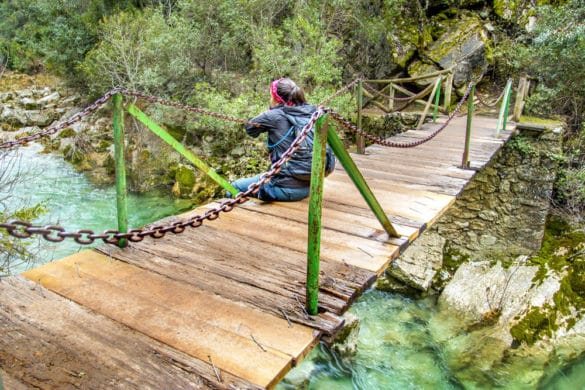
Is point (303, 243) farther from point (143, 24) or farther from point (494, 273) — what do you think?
point (143, 24)

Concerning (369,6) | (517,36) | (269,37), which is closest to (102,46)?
(269,37)

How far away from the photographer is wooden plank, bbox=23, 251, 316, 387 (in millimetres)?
1786

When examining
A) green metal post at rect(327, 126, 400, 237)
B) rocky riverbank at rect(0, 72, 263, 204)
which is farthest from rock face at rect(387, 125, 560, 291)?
green metal post at rect(327, 126, 400, 237)

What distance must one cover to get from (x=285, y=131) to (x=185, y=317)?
6.59 feet

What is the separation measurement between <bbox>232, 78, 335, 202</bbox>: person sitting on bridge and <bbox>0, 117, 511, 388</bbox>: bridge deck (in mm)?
263

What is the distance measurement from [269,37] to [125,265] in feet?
30.5

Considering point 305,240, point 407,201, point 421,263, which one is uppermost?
point 407,201

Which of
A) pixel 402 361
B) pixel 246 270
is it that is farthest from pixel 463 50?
pixel 246 270

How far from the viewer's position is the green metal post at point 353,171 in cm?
215

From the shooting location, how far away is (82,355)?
175 centimetres

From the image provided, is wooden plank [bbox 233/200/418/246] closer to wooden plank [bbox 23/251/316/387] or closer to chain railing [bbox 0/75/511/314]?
chain railing [bbox 0/75/511/314]

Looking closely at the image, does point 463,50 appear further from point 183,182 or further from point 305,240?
point 305,240

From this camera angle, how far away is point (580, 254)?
7.46 meters

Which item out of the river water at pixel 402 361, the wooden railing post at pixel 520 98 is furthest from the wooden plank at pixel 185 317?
the wooden railing post at pixel 520 98
